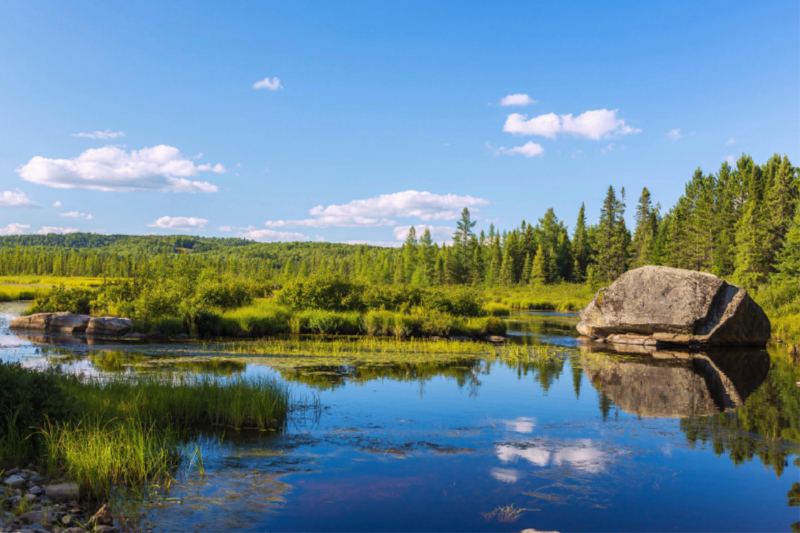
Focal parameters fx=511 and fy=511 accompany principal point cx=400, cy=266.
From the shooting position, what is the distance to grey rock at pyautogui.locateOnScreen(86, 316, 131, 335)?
76.3 ft

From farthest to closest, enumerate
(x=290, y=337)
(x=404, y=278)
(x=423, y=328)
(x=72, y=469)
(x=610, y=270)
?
1. (x=404, y=278)
2. (x=610, y=270)
3. (x=423, y=328)
4. (x=290, y=337)
5. (x=72, y=469)

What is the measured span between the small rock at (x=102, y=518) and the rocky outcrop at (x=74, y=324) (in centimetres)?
1998

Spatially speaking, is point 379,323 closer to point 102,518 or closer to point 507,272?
point 102,518

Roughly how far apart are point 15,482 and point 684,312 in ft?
87.0

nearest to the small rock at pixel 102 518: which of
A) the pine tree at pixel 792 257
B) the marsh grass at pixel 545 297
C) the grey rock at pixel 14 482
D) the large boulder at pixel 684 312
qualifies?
the grey rock at pixel 14 482

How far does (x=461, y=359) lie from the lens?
19438 millimetres

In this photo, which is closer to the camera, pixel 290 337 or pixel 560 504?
pixel 560 504

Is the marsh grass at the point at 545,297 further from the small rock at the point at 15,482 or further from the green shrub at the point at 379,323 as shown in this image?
the small rock at the point at 15,482

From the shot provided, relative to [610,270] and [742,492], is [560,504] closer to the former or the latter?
[742,492]

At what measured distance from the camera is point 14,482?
5.88 metres

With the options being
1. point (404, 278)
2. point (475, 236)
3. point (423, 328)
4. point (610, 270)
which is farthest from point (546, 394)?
point (475, 236)

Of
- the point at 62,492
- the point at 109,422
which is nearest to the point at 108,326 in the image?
the point at 109,422

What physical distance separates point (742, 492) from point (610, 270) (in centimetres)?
7800

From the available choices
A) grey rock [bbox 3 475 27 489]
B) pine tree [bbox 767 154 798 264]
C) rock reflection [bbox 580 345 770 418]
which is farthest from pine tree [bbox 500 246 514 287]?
grey rock [bbox 3 475 27 489]
